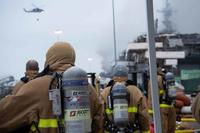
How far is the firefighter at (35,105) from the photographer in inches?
142

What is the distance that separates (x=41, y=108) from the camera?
3.73 m

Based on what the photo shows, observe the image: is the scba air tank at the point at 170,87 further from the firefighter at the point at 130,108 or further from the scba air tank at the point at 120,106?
the scba air tank at the point at 120,106

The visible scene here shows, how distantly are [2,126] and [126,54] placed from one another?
26777 mm

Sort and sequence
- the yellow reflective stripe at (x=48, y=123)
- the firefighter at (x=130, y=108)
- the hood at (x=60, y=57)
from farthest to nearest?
the firefighter at (x=130, y=108) → the hood at (x=60, y=57) → the yellow reflective stripe at (x=48, y=123)

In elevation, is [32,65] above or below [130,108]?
above

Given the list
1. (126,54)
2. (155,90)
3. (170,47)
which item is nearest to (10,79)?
(155,90)

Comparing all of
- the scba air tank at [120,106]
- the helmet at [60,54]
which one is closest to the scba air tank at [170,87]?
the scba air tank at [120,106]

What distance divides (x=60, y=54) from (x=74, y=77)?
44cm

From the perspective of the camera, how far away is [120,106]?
5.52m

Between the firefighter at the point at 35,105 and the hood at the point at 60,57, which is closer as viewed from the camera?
the firefighter at the point at 35,105

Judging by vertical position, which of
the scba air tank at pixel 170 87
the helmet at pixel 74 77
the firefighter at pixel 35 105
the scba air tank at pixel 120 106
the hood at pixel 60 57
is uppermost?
the hood at pixel 60 57

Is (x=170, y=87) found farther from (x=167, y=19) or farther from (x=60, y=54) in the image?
(x=167, y=19)

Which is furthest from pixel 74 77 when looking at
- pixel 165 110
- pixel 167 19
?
pixel 167 19

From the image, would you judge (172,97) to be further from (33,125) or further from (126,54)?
(126,54)
